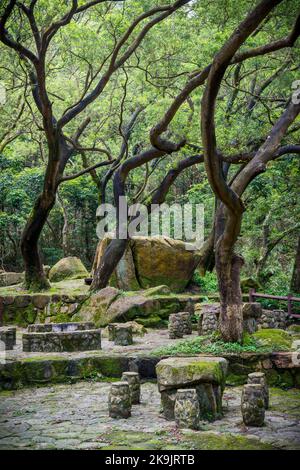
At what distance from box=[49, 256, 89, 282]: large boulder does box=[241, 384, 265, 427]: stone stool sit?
567 inches

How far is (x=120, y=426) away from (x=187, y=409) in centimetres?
91

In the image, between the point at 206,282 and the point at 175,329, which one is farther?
the point at 206,282

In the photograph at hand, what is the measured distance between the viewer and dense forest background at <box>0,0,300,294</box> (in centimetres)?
1470

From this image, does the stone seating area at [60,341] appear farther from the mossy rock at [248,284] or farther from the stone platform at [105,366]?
the mossy rock at [248,284]

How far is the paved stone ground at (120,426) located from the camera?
6.69 meters

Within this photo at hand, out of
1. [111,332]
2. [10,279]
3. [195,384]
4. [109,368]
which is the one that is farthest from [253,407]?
[10,279]

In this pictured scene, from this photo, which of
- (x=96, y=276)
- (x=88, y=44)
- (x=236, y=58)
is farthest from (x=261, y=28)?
(x=96, y=276)

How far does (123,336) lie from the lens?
39.8ft

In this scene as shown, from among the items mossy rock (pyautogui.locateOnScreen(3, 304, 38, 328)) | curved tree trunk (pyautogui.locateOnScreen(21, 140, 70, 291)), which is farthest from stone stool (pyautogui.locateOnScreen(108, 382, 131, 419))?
mossy rock (pyautogui.locateOnScreen(3, 304, 38, 328))

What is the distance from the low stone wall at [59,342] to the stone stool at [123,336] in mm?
759

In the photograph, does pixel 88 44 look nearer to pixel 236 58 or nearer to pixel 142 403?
pixel 236 58

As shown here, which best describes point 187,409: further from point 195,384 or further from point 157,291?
point 157,291

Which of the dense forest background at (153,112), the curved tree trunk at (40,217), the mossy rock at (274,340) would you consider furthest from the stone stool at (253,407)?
the curved tree trunk at (40,217)

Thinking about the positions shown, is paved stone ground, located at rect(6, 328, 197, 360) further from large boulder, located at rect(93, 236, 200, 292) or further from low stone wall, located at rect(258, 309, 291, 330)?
large boulder, located at rect(93, 236, 200, 292)
